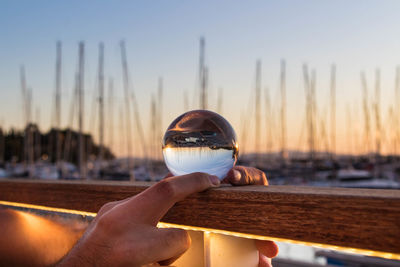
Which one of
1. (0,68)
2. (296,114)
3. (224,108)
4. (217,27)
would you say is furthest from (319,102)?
(0,68)

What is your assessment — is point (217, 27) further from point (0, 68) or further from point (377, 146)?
point (0, 68)

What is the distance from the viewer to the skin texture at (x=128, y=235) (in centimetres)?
93

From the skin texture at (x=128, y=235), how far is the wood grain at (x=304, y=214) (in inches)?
3.2

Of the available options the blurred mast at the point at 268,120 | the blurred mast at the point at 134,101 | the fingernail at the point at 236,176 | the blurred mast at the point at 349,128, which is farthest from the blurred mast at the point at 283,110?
the fingernail at the point at 236,176

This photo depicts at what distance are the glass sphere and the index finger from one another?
0.05 metres

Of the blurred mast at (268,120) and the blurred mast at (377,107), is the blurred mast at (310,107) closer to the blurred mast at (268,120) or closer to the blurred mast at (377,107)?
the blurred mast at (268,120)

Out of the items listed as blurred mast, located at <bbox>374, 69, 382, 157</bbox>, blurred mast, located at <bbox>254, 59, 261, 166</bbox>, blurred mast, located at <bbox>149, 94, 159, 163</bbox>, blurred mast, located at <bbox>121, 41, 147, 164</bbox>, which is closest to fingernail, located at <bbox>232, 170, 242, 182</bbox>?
A: blurred mast, located at <bbox>121, 41, 147, 164</bbox>

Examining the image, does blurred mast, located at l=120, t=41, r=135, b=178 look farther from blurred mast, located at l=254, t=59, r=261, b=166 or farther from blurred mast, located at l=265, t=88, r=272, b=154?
blurred mast, located at l=265, t=88, r=272, b=154

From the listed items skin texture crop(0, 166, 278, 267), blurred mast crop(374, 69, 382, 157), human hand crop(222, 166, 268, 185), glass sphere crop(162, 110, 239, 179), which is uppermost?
blurred mast crop(374, 69, 382, 157)

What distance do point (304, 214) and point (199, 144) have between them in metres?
0.35

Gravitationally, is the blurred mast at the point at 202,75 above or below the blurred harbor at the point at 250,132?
above

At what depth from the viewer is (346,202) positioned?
828mm

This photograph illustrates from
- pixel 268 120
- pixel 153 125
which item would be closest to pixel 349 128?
pixel 268 120

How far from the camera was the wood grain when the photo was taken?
0.79 m
